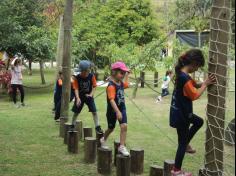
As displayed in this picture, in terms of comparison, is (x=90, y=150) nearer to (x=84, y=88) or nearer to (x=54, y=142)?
(x=84, y=88)

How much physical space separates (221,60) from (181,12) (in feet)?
25.7

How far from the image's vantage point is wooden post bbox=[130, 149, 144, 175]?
18.9 ft

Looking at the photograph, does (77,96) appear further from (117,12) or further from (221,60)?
(117,12)

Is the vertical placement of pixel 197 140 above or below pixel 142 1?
below

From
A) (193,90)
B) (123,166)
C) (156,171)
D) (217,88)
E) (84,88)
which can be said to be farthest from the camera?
(84,88)

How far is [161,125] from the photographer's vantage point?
9977 mm

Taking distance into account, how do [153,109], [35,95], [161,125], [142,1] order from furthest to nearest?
[142,1] → [35,95] → [153,109] → [161,125]

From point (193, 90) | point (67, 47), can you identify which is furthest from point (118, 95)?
point (67, 47)

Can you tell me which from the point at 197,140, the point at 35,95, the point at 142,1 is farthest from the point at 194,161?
the point at 142,1

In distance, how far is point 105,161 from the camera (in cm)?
581

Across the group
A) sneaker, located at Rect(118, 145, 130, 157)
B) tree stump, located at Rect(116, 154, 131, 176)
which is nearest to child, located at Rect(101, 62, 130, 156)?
sneaker, located at Rect(118, 145, 130, 157)

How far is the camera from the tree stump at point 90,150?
20.8 feet

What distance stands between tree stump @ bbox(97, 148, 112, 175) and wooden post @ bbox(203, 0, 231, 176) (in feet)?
4.77

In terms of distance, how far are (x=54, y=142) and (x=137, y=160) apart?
247 centimetres
